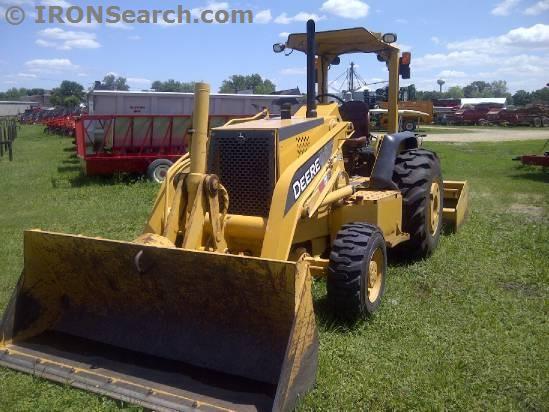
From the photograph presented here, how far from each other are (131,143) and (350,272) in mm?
10954

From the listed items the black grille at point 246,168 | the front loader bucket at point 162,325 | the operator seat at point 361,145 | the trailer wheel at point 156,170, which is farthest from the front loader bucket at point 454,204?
the trailer wheel at point 156,170

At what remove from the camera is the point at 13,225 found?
8969 mm

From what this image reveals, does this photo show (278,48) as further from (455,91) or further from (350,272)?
(455,91)

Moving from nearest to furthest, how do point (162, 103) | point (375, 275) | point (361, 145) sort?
point (375, 275) < point (361, 145) < point (162, 103)

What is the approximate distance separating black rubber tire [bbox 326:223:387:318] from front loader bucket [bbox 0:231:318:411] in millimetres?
766

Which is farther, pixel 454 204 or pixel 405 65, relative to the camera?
pixel 454 204

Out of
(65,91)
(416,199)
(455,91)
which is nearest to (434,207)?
(416,199)

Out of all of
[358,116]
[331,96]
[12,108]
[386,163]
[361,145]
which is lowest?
[386,163]

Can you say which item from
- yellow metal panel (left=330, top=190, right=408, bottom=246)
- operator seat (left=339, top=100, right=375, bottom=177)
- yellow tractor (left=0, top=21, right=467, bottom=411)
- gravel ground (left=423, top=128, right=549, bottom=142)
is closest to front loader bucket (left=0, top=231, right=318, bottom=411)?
yellow tractor (left=0, top=21, right=467, bottom=411)

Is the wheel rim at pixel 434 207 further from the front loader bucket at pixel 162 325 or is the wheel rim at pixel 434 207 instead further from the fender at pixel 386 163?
the front loader bucket at pixel 162 325

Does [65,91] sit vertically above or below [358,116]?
above

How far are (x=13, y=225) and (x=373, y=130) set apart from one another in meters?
5.79

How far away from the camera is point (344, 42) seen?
6.71 meters

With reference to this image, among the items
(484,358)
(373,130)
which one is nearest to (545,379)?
(484,358)
